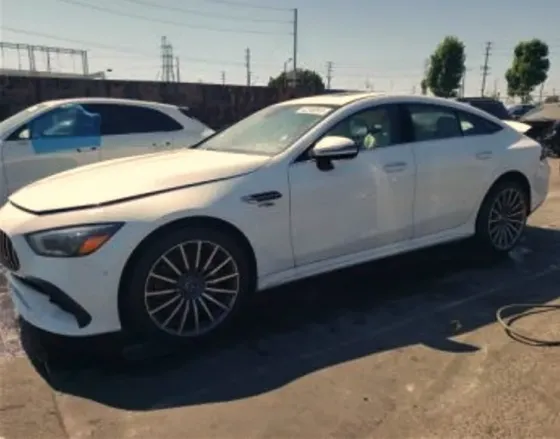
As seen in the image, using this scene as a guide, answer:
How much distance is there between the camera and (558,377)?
314 cm

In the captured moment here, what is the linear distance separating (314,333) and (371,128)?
5.35 ft

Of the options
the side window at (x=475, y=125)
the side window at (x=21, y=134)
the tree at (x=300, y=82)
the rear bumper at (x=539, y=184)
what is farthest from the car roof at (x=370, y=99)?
the tree at (x=300, y=82)

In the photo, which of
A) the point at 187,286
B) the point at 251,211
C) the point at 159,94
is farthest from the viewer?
the point at 159,94

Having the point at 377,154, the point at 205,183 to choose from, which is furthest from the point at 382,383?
the point at 377,154

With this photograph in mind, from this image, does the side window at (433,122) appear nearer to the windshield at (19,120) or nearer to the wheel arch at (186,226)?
the wheel arch at (186,226)

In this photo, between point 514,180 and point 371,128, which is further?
point 514,180

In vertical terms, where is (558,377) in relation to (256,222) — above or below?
below

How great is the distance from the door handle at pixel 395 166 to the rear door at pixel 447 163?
155mm

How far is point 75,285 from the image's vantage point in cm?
317

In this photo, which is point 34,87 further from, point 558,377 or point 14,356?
point 558,377

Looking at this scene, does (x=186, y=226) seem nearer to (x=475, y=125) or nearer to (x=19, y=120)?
(x=475, y=125)

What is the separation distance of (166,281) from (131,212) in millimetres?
459

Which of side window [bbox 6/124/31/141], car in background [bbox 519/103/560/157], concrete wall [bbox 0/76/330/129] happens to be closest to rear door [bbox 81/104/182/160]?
side window [bbox 6/124/31/141]

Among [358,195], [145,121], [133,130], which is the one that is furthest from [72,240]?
[145,121]
